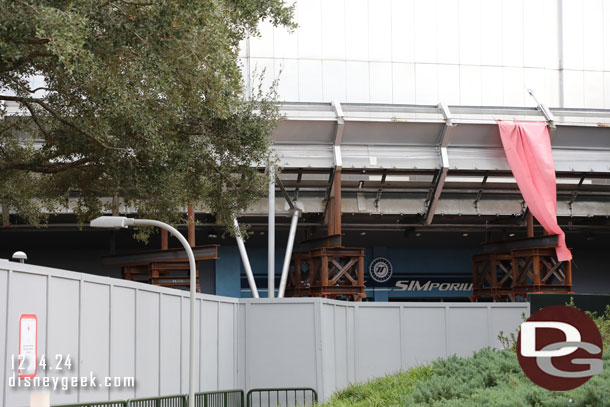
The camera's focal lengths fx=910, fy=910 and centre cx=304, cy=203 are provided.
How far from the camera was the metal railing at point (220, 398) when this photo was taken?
67.5 feet

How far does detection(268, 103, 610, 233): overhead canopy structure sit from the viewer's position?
106 ft

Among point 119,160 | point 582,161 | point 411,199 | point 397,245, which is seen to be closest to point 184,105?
point 119,160

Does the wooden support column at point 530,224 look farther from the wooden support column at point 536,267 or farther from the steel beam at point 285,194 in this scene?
the steel beam at point 285,194

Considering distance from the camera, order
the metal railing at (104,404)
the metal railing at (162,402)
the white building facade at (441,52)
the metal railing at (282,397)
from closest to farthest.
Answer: the metal railing at (104,404) < the metal railing at (162,402) < the metal railing at (282,397) < the white building facade at (441,52)

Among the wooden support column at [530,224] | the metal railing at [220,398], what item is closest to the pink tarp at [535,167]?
the wooden support column at [530,224]

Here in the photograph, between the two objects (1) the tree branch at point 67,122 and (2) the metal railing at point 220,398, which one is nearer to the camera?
(1) the tree branch at point 67,122

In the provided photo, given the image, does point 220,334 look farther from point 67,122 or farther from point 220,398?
point 67,122

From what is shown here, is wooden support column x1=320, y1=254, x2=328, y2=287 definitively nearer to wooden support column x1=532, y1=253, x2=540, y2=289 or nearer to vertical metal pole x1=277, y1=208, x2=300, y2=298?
vertical metal pole x1=277, y1=208, x2=300, y2=298

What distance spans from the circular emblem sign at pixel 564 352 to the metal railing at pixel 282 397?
12384 millimetres

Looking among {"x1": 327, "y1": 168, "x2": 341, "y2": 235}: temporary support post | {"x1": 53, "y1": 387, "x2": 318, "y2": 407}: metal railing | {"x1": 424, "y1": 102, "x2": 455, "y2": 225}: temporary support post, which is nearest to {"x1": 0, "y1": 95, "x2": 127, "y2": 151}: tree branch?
{"x1": 53, "y1": 387, "x2": 318, "y2": 407}: metal railing

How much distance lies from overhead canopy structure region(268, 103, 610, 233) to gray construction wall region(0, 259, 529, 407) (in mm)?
6857

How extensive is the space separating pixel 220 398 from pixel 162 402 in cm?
370

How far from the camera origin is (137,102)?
701 inches

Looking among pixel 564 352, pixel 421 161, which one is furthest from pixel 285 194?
pixel 564 352
